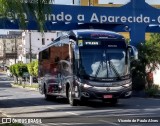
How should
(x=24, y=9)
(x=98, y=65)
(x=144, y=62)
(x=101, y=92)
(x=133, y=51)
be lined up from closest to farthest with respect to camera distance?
(x=24, y=9)
(x=101, y=92)
(x=98, y=65)
(x=133, y=51)
(x=144, y=62)

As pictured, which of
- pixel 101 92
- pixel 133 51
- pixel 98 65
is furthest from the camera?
pixel 133 51

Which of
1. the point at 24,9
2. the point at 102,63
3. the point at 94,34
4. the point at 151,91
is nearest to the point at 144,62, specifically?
the point at 151,91

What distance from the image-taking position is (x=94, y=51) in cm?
2242

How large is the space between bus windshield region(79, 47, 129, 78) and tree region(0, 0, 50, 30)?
8435 mm

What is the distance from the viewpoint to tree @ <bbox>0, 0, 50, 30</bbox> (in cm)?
1260

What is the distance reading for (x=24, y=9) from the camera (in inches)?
512

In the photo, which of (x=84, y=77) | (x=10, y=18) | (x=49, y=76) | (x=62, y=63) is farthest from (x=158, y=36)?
(x=10, y=18)

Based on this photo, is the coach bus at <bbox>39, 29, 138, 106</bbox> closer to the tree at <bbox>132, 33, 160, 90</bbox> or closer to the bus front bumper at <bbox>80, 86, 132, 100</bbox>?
the bus front bumper at <bbox>80, 86, 132, 100</bbox>

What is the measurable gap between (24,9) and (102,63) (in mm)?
9685

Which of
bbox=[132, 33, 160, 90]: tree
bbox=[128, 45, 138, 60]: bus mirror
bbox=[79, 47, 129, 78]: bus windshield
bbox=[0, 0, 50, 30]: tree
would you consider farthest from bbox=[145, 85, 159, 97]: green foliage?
bbox=[0, 0, 50, 30]: tree

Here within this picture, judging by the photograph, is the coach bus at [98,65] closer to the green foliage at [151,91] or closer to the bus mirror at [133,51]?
the bus mirror at [133,51]

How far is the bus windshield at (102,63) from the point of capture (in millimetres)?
22156

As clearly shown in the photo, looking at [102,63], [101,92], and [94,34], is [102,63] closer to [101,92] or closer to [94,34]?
[101,92]

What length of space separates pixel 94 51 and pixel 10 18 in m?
9.62
